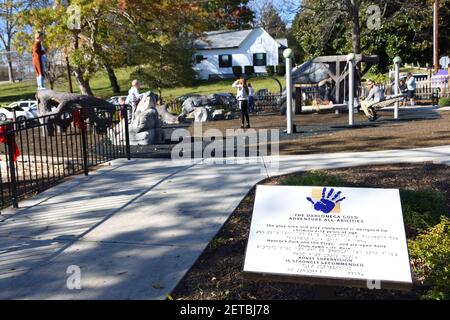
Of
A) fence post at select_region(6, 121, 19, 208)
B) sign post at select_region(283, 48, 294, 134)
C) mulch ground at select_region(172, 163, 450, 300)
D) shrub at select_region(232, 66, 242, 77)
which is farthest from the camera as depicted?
shrub at select_region(232, 66, 242, 77)

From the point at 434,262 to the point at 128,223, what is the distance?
3.47m

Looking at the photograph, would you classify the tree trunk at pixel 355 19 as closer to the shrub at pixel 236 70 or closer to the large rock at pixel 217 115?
the large rock at pixel 217 115

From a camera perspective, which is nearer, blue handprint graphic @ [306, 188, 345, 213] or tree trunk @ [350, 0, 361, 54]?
blue handprint graphic @ [306, 188, 345, 213]

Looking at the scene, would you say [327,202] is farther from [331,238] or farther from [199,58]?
[199,58]

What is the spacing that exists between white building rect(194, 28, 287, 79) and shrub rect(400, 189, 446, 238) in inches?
2074

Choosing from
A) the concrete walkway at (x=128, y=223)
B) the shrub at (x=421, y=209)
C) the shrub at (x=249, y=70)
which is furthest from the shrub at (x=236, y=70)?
the shrub at (x=421, y=209)

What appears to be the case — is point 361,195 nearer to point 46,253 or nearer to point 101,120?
point 46,253

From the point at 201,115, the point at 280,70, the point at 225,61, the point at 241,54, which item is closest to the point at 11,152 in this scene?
the point at 201,115

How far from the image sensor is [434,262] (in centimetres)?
400

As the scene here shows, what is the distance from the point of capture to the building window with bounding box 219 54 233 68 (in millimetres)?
58094

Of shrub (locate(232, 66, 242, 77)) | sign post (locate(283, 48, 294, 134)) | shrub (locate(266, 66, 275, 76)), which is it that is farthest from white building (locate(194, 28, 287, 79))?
sign post (locate(283, 48, 294, 134))

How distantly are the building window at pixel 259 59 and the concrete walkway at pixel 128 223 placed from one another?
1981 inches

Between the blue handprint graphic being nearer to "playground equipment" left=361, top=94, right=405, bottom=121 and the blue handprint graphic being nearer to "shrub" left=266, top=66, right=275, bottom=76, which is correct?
"playground equipment" left=361, top=94, right=405, bottom=121
